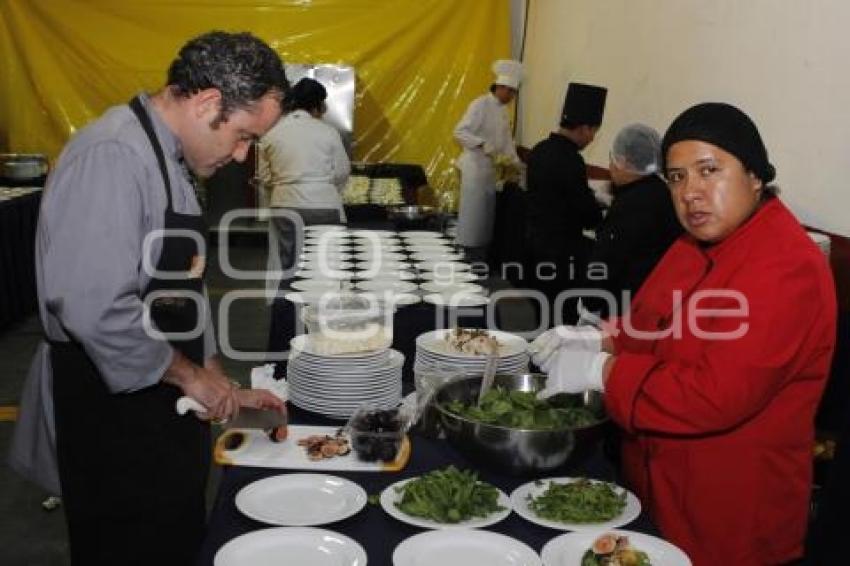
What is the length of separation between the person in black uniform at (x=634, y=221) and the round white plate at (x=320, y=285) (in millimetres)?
1173

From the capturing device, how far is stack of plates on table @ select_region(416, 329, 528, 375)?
2.00m

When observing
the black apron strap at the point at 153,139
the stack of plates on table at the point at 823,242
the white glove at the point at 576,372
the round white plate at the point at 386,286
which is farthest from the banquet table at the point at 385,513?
the stack of plates on table at the point at 823,242

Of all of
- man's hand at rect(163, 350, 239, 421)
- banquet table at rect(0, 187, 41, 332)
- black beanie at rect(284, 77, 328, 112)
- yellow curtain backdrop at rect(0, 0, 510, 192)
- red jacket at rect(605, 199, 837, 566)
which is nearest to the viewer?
red jacket at rect(605, 199, 837, 566)

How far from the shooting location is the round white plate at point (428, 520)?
1.37 meters

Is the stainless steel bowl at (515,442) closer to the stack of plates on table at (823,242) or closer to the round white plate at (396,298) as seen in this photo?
the round white plate at (396,298)

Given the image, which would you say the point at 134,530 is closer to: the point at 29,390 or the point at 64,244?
the point at 29,390

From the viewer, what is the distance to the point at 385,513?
4.69 ft

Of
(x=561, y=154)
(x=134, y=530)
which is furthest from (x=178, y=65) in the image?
(x=561, y=154)

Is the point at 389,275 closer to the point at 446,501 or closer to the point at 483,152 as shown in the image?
the point at 446,501

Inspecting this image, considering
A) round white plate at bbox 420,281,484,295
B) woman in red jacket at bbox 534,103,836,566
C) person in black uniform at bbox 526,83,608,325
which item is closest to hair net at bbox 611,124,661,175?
person in black uniform at bbox 526,83,608,325

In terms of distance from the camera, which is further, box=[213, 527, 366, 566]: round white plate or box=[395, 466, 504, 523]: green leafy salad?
box=[395, 466, 504, 523]: green leafy salad

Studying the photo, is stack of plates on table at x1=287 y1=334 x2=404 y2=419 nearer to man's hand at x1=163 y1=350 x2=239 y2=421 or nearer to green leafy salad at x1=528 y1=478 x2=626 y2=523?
man's hand at x1=163 y1=350 x2=239 y2=421

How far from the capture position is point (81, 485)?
1.65m

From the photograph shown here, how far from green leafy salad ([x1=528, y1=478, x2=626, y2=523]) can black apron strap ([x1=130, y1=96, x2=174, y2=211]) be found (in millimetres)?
841
